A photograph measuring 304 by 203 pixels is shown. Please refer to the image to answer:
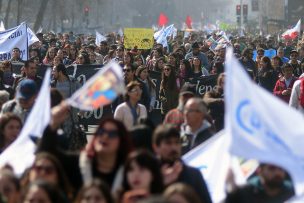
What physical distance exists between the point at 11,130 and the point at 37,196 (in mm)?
2829

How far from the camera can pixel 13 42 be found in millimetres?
23156

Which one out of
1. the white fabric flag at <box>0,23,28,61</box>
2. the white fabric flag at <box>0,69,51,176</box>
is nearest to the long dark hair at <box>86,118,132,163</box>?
the white fabric flag at <box>0,69,51,176</box>

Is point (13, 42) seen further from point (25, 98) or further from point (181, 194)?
point (181, 194)

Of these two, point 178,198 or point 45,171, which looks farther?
point 45,171

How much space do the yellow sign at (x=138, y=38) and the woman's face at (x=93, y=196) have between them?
20.5 meters

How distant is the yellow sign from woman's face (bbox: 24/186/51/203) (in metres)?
20.4

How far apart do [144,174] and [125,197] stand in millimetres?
256

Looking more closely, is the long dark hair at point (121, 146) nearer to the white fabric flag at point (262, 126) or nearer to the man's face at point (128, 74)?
the white fabric flag at point (262, 126)

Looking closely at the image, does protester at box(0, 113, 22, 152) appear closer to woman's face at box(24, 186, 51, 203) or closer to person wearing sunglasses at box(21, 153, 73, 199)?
person wearing sunglasses at box(21, 153, 73, 199)

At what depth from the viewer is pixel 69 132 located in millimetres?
11836

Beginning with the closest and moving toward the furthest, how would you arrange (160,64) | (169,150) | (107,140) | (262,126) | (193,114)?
(262,126)
(107,140)
(169,150)
(193,114)
(160,64)

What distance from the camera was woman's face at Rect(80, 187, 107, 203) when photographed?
624cm

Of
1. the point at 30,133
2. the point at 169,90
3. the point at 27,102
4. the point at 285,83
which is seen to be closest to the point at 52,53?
the point at 169,90

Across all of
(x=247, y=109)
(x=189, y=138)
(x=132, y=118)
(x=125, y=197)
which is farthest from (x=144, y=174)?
(x=132, y=118)
